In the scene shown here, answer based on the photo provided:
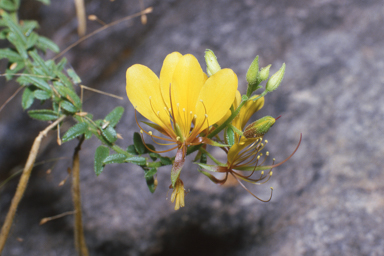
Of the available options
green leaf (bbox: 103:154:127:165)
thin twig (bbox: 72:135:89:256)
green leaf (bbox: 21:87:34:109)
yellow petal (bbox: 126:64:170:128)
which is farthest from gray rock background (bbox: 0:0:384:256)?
yellow petal (bbox: 126:64:170:128)

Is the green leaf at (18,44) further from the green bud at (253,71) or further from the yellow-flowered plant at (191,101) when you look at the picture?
the green bud at (253,71)

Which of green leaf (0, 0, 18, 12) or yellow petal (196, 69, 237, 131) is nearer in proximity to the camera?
yellow petal (196, 69, 237, 131)

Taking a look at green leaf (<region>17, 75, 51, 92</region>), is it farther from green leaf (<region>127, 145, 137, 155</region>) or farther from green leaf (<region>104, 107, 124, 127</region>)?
green leaf (<region>127, 145, 137, 155</region>)

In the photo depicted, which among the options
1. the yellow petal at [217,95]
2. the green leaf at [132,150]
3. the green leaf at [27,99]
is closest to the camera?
the yellow petal at [217,95]

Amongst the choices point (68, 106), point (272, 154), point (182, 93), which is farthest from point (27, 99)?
point (272, 154)

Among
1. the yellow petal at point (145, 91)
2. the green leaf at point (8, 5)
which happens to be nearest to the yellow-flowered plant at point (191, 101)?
the yellow petal at point (145, 91)

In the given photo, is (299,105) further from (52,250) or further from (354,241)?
(52,250)

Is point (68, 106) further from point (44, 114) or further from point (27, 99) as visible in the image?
point (27, 99)
